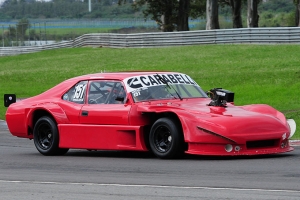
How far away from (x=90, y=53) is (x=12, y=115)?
32197mm

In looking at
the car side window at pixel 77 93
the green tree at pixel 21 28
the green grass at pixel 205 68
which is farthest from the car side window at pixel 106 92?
the green tree at pixel 21 28

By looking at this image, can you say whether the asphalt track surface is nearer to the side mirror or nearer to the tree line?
the side mirror

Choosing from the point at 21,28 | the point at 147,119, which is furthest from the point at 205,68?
the point at 21,28

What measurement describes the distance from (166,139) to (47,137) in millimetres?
2449

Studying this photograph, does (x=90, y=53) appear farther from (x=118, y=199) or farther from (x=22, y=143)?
(x=118, y=199)

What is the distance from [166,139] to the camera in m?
10.7

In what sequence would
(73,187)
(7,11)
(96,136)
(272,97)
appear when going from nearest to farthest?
1. (73,187)
2. (96,136)
3. (272,97)
4. (7,11)

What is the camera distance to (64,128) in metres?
12.0

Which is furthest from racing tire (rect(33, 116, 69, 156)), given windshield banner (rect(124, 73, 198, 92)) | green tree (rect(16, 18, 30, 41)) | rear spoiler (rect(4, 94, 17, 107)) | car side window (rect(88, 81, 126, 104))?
green tree (rect(16, 18, 30, 41))

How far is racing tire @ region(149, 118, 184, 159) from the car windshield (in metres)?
0.83

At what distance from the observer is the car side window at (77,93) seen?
12125 mm

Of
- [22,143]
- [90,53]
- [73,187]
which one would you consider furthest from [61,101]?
[90,53]

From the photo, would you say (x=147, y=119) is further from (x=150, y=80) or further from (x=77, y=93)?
(x=77, y=93)

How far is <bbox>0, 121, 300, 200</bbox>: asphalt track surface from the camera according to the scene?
307 inches
